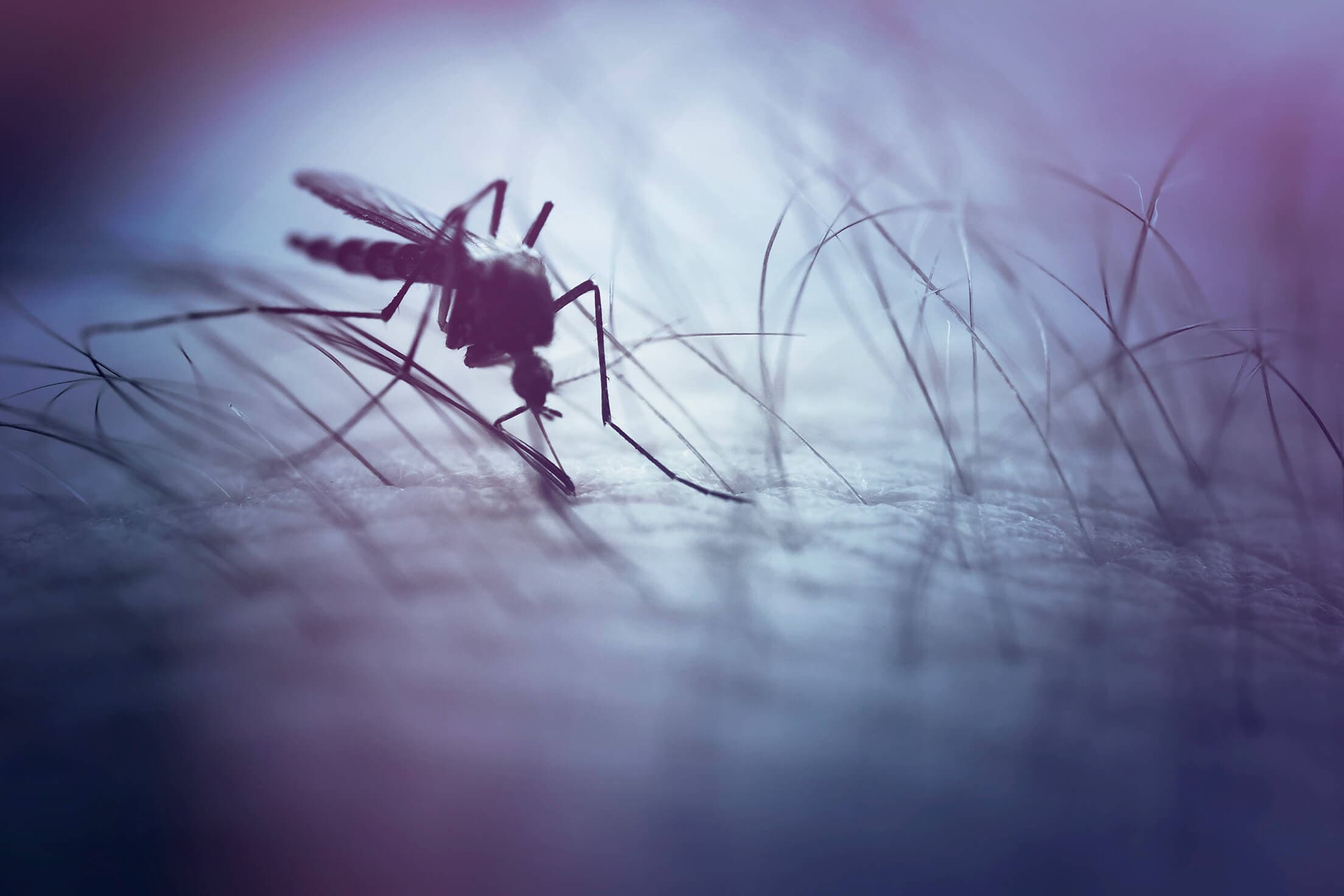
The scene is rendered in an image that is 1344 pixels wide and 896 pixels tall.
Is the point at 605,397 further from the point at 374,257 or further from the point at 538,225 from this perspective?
the point at 374,257

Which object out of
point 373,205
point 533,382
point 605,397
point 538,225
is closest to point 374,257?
point 373,205

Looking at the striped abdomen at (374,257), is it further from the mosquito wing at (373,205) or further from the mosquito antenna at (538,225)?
the mosquito antenna at (538,225)

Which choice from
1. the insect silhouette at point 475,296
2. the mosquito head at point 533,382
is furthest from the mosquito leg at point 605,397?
the mosquito head at point 533,382

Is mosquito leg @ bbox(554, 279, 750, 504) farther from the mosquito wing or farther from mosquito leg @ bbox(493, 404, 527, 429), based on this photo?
the mosquito wing

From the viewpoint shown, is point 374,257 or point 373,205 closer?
point 373,205

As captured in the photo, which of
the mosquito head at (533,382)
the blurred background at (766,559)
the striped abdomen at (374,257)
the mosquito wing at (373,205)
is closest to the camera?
the blurred background at (766,559)

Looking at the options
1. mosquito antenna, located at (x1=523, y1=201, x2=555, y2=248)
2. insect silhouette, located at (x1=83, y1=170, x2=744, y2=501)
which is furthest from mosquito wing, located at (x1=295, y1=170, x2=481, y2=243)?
mosquito antenna, located at (x1=523, y1=201, x2=555, y2=248)

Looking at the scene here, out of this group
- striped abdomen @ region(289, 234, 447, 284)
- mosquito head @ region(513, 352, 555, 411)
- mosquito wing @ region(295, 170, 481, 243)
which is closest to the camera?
mosquito head @ region(513, 352, 555, 411)
